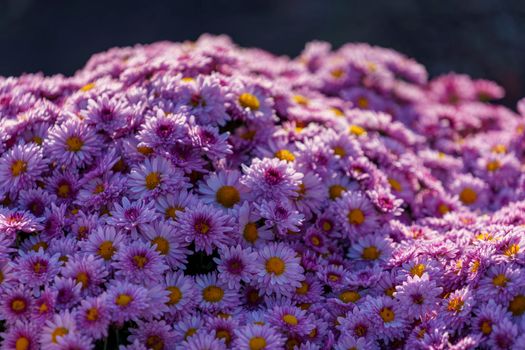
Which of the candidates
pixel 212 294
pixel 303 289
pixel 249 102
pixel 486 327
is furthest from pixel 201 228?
pixel 486 327

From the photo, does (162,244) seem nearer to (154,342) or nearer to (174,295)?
(174,295)

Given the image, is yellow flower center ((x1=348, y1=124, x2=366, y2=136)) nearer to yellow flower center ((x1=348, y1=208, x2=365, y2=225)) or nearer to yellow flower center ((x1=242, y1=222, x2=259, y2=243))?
yellow flower center ((x1=348, y1=208, x2=365, y2=225))

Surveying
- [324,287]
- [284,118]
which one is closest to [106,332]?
[324,287]

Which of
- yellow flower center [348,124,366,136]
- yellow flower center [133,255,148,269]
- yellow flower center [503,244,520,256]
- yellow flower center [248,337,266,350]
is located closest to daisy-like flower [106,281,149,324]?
yellow flower center [133,255,148,269]

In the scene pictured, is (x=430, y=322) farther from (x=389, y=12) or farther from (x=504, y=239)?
(x=389, y=12)

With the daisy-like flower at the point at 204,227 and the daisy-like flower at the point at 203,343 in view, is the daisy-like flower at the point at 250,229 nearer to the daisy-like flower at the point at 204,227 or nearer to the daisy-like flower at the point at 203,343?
the daisy-like flower at the point at 204,227
